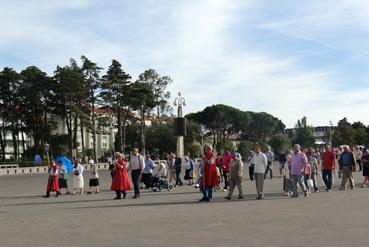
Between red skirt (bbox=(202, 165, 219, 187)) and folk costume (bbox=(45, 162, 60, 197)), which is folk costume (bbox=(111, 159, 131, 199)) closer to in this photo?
red skirt (bbox=(202, 165, 219, 187))

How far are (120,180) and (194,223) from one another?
8.58 metres

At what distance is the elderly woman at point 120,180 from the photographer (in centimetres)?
2006

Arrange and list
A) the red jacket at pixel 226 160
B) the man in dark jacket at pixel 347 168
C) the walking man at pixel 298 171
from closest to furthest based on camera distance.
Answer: the walking man at pixel 298 171 → the man in dark jacket at pixel 347 168 → the red jacket at pixel 226 160

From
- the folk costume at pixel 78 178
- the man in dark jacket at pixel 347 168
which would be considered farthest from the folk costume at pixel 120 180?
the man in dark jacket at pixel 347 168

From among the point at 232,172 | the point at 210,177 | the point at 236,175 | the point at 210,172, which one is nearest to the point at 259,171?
the point at 236,175

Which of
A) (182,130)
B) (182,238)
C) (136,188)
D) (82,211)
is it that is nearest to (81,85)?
(182,130)

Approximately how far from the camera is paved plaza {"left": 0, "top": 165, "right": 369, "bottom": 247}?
9.55m

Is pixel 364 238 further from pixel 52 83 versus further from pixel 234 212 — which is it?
pixel 52 83

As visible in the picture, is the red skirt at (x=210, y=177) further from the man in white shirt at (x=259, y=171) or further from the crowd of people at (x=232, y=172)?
the man in white shirt at (x=259, y=171)

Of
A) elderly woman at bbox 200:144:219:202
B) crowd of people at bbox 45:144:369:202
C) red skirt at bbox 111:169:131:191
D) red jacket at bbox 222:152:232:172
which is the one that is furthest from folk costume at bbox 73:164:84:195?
elderly woman at bbox 200:144:219:202

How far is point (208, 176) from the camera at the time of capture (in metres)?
17.7

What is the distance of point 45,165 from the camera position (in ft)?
219

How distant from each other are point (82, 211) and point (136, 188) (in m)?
4.82

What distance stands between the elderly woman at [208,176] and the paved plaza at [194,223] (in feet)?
1.68
